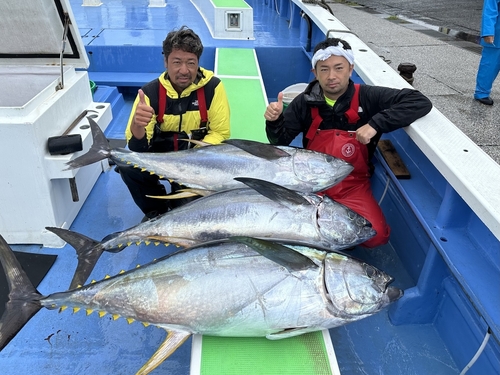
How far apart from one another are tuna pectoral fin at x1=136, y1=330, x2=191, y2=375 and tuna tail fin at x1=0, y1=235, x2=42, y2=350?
51cm

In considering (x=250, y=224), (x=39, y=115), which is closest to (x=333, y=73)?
(x=250, y=224)

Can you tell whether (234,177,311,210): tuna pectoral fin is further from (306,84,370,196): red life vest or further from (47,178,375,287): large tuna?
(306,84,370,196): red life vest

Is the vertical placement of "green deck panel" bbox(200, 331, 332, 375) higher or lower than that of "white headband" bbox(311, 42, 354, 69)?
lower

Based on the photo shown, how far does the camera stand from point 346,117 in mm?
2686

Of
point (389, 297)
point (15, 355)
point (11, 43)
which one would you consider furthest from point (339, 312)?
point (11, 43)

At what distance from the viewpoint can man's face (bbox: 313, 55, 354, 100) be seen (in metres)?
2.53

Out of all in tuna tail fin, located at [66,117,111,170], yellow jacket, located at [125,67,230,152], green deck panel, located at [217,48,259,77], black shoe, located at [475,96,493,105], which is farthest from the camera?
black shoe, located at [475,96,493,105]

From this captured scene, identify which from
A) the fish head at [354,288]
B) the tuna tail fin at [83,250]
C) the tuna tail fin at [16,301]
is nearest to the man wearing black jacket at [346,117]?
the fish head at [354,288]

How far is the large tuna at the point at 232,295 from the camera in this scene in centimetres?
156

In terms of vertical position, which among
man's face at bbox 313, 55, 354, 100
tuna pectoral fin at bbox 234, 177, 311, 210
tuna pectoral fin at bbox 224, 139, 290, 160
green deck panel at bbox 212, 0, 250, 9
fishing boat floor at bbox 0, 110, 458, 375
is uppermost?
green deck panel at bbox 212, 0, 250, 9

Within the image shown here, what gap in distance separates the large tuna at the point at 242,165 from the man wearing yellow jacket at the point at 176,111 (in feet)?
1.16

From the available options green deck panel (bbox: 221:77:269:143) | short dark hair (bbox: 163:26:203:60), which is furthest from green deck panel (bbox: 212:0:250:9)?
short dark hair (bbox: 163:26:203:60)

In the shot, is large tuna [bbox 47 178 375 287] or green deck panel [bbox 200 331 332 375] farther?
large tuna [bbox 47 178 375 287]

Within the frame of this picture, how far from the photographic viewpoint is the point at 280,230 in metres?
1.93
